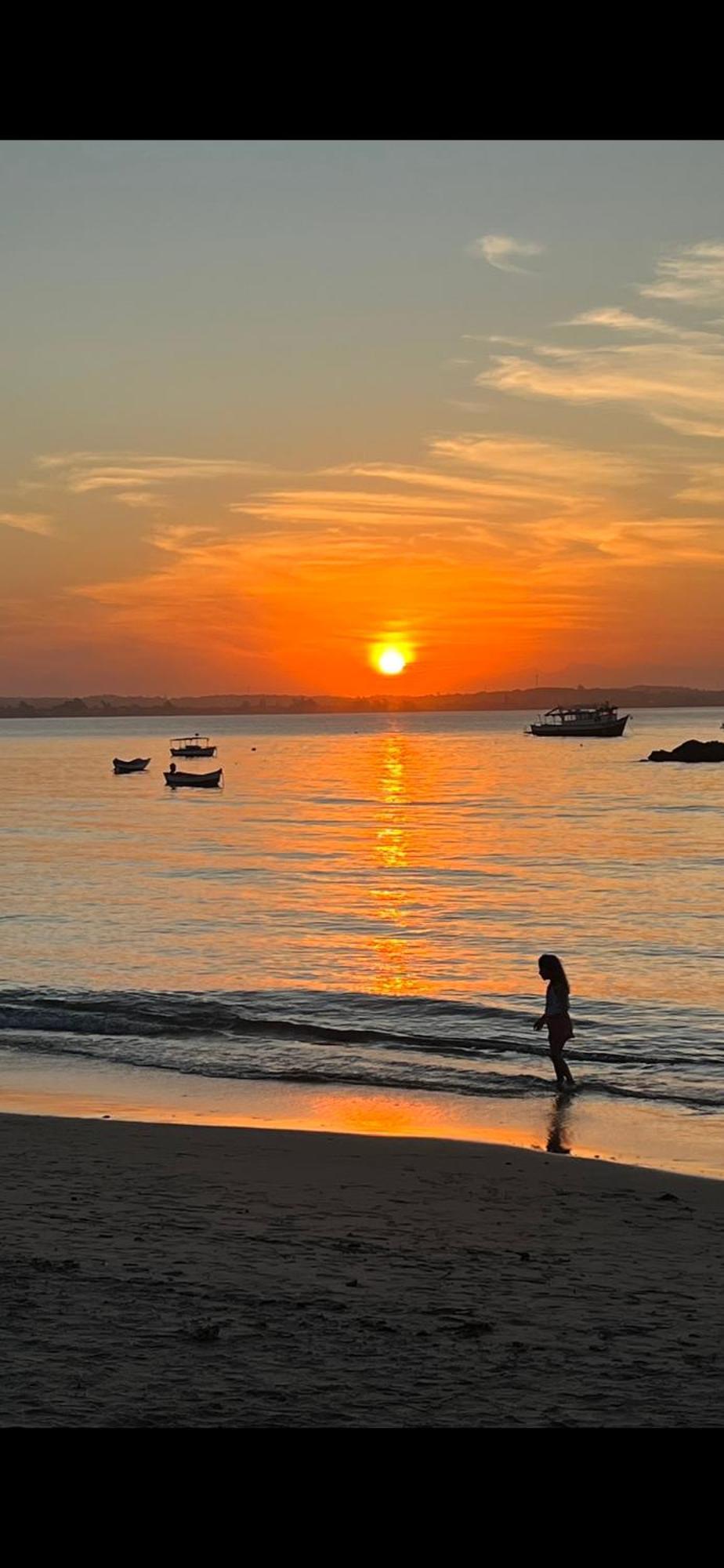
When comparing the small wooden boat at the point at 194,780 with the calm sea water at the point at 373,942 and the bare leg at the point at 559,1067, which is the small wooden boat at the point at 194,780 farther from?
the bare leg at the point at 559,1067

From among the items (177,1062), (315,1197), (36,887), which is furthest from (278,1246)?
(36,887)

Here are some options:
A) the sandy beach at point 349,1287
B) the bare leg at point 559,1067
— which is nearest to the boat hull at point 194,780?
the bare leg at point 559,1067

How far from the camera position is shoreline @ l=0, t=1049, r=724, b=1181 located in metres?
16.1

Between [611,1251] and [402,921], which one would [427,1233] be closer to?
[611,1251]

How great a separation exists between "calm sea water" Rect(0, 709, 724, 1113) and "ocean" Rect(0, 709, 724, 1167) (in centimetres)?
10

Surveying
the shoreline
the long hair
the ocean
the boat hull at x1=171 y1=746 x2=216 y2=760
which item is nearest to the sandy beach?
the shoreline

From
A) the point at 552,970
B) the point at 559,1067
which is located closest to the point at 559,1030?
the point at 559,1067

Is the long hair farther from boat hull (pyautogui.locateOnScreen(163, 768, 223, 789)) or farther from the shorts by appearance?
boat hull (pyautogui.locateOnScreen(163, 768, 223, 789))

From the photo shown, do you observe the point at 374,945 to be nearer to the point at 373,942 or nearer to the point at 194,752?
the point at 373,942

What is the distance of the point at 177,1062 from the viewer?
71.2ft

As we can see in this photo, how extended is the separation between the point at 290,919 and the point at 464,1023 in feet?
60.9

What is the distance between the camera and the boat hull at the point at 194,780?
406 ft

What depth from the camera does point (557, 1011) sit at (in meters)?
19.2

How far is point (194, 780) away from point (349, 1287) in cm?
11582
